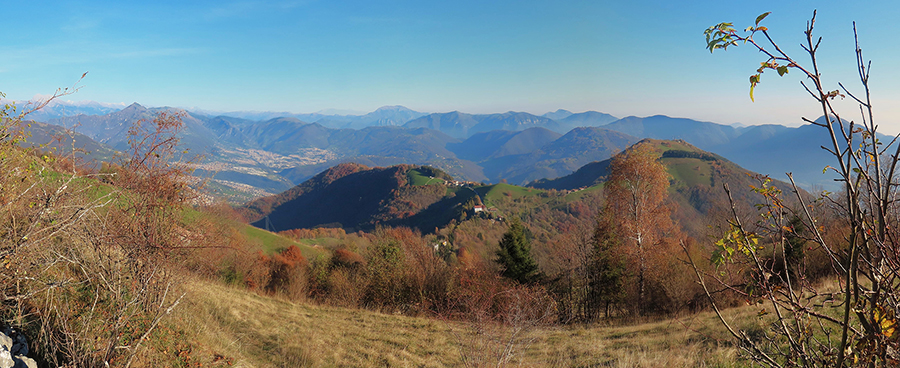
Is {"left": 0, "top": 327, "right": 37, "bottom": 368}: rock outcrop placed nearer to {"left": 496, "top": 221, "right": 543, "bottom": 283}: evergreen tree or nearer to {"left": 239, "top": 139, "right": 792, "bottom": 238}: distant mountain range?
{"left": 496, "top": 221, "right": 543, "bottom": 283}: evergreen tree

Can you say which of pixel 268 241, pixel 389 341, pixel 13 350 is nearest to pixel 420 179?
pixel 268 241

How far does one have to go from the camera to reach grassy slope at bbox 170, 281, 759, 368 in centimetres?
738

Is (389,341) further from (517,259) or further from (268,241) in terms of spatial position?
(268,241)

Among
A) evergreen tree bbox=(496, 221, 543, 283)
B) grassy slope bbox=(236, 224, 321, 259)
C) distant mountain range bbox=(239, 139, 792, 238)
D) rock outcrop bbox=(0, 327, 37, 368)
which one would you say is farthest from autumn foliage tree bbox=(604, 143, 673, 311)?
distant mountain range bbox=(239, 139, 792, 238)

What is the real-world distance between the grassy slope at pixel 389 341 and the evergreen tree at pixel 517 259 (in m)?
8.51

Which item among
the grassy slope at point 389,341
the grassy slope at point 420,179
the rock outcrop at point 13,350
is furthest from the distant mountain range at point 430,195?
the rock outcrop at point 13,350

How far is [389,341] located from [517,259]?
13.1m

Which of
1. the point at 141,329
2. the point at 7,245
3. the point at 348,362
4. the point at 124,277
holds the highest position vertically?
the point at 7,245

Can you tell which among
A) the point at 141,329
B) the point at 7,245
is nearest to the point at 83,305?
the point at 141,329

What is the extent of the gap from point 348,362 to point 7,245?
5972mm

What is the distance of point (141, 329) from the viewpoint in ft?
18.4

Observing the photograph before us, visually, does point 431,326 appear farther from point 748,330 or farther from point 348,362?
point 748,330

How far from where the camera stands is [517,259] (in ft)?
73.5

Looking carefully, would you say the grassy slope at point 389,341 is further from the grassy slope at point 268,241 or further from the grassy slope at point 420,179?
the grassy slope at point 420,179
